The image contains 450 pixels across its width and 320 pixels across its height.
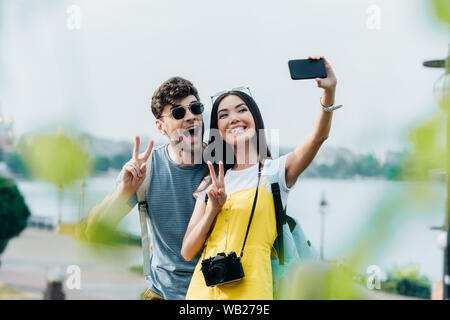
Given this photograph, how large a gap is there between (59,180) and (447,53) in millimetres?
1984

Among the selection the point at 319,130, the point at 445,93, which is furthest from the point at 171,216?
the point at 445,93

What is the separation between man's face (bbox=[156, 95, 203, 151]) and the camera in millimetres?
2010

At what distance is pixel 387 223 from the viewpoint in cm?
244

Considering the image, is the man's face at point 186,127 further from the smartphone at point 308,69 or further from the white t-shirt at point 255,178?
the smartphone at point 308,69

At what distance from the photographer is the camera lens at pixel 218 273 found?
1.59 m

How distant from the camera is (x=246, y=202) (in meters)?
1.68

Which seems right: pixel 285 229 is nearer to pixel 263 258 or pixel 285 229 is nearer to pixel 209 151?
pixel 263 258

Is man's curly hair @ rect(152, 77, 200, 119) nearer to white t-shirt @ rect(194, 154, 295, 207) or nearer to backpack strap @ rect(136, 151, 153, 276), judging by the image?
backpack strap @ rect(136, 151, 153, 276)

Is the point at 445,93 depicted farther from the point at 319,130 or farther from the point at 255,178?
the point at 255,178

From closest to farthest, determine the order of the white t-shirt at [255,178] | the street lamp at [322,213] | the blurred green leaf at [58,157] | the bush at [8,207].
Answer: the white t-shirt at [255,178], the street lamp at [322,213], the blurred green leaf at [58,157], the bush at [8,207]

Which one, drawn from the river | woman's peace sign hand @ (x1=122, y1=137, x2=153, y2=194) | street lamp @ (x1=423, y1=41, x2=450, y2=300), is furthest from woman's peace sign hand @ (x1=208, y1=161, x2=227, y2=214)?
street lamp @ (x1=423, y1=41, x2=450, y2=300)

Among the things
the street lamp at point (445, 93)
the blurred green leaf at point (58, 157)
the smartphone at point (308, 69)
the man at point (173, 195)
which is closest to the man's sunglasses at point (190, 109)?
the man at point (173, 195)

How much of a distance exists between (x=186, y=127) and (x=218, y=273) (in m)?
0.64

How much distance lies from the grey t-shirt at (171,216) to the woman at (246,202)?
0.18 meters
